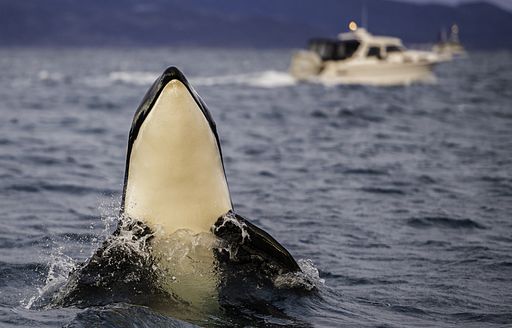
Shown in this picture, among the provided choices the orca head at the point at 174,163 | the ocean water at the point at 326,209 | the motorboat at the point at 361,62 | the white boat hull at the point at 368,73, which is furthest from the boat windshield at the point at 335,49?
the orca head at the point at 174,163

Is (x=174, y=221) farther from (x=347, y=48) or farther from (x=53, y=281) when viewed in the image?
(x=347, y=48)

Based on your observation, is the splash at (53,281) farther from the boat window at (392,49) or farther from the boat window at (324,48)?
the boat window at (324,48)

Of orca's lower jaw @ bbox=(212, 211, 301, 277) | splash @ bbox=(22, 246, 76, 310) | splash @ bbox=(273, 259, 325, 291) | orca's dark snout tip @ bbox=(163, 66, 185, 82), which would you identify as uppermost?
orca's dark snout tip @ bbox=(163, 66, 185, 82)

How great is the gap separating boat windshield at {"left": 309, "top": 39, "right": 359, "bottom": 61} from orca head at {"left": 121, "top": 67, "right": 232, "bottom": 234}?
40.7m

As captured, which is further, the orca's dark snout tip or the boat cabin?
the boat cabin

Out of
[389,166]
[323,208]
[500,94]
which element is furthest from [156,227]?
[500,94]

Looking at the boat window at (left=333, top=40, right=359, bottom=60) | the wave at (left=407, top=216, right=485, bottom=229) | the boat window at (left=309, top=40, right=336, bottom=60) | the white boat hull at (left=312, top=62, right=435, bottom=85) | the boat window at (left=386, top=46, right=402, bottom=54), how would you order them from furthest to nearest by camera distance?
the boat window at (left=309, top=40, right=336, bottom=60)
the boat window at (left=333, top=40, right=359, bottom=60)
the boat window at (left=386, top=46, right=402, bottom=54)
the white boat hull at (left=312, top=62, right=435, bottom=85)
the wave at (left=407, top=216, right=485, bottom=229)

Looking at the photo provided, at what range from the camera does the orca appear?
625 cm

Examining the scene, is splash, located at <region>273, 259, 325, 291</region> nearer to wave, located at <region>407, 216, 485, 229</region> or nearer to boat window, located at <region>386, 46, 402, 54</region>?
wave, located at <region>407, 216, 485, 229</region>

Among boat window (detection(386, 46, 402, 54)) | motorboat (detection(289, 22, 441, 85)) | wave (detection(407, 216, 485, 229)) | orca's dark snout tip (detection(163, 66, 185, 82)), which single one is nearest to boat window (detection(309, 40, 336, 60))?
motorboat (detection(289, 22, 441, 85))

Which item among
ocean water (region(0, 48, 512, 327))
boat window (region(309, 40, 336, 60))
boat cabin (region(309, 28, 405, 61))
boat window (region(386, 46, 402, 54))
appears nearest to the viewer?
ocean water (region(0, 48, 512, 327))

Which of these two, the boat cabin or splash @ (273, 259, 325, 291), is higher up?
the boat cabin

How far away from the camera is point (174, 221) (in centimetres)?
648

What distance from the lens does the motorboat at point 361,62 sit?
44.2 m
